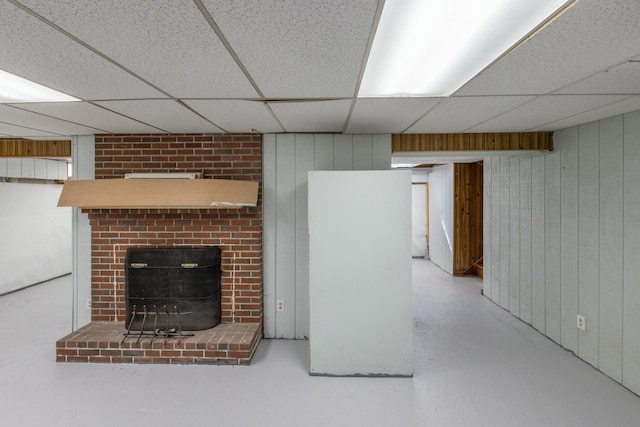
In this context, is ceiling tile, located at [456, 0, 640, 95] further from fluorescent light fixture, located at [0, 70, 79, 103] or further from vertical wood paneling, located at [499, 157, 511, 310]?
→ fluorescent light fixture, located at [0, 70, 79, 103]

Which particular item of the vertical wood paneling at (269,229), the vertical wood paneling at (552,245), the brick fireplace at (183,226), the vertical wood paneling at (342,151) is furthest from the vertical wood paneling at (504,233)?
the brick fireplace at (183,226)

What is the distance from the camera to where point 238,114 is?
2617 mm

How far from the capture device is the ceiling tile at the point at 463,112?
229cm

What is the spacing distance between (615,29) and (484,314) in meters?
3.59

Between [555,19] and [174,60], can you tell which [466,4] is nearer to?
[555,19]

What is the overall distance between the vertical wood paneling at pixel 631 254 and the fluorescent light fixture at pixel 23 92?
407cm

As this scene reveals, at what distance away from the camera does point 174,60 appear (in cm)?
160

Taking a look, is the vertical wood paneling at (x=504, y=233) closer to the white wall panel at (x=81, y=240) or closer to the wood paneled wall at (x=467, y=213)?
the wood paneled wall at (x=467, y=213)

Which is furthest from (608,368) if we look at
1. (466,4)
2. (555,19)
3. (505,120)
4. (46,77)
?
(46,77)

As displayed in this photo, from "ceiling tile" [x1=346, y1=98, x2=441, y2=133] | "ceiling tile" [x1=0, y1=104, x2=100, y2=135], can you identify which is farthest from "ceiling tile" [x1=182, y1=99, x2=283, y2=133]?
"ceiling tile" [x1=0, y1=104, x2=100, y2=135]

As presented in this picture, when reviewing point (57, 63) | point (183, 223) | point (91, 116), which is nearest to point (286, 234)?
point (183, 223)

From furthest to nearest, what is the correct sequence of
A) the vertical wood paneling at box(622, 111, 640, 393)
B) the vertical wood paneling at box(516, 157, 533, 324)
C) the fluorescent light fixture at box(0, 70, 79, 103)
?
the vertical wood paneling at box(516, 157, 533, 324) → the vertical wood paneling at box(622, 111, 640, 393) → the fluorescent light fixture at box(0, 70, 79, 103)

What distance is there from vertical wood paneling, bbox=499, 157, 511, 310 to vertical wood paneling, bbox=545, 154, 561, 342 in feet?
2.54

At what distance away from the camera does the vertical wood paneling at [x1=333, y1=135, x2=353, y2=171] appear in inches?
134
